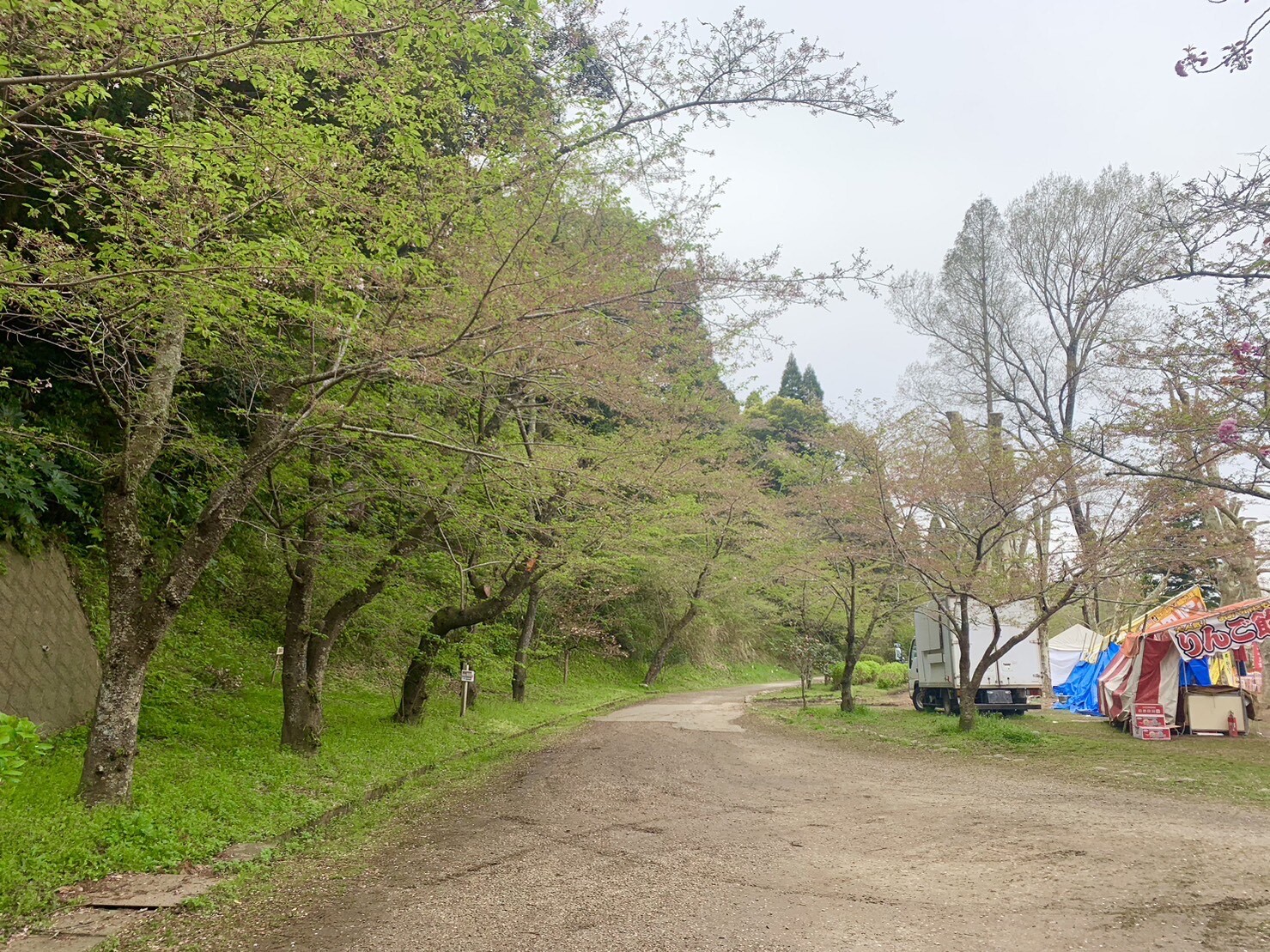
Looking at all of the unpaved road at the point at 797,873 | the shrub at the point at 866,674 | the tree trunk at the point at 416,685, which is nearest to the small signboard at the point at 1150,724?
the unpaved road at the point at 797,873

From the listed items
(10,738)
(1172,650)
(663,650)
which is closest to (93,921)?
(10,738)

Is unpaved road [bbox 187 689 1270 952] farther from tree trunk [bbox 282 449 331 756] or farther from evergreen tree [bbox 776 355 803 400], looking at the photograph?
evergreen tree [bbox 776 355 803 400]

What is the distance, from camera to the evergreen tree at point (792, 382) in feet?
154

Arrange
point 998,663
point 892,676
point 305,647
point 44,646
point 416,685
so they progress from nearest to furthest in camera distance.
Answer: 1. point 44,646
2. point 305,647
3. point 416,685
4. point 998,663
5. point 892,676

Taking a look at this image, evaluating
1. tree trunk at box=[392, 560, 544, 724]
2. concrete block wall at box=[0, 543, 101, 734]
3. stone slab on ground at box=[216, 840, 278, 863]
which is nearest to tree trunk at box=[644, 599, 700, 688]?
tree trunk at box=[392, 560, 544, 724]

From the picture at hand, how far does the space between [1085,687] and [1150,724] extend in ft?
22.2

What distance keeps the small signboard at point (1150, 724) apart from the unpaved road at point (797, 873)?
191 inches

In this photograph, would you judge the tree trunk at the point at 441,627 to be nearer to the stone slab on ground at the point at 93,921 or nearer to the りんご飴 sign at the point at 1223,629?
the stone slab on ground at the point at 93,921

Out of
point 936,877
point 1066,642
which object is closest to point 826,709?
point 1066,642

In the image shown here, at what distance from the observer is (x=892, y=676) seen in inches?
1136

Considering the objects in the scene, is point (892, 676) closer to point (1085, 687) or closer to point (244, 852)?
point (1085, 687)

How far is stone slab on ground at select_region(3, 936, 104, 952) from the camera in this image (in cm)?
366

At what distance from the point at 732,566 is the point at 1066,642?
1070cm

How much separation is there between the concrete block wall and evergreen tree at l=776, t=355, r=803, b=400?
4150 centimetres
